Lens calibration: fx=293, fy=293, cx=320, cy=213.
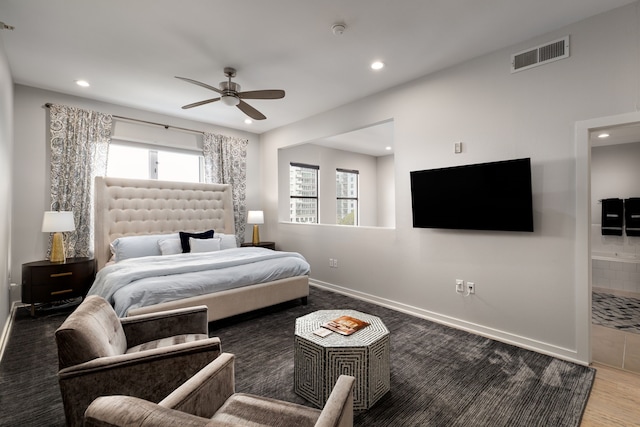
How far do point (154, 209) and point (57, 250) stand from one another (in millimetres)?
1309

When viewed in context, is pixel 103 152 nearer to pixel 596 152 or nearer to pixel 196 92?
pixel 196 92

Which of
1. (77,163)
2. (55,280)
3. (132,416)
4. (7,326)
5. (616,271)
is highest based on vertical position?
(77,163)

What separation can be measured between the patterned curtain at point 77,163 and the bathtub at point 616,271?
7.66m

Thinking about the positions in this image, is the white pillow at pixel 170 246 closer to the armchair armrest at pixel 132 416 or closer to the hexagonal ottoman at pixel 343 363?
the hexagonal ottoman at pixel 343 363

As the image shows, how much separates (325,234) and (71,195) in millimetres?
3692

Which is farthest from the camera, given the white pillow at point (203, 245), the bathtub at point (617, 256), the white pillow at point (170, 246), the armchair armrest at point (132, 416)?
the bathtub at point (617, 256)

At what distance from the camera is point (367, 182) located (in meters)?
8.41

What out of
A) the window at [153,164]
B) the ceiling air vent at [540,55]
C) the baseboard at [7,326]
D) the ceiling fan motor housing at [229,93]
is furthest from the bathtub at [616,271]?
the baseboard at [7,326]

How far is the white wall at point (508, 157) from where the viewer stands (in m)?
2.47

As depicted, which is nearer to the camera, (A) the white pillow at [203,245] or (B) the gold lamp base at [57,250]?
(B) the gold lamp base at [57,250]

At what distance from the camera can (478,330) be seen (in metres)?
3.12

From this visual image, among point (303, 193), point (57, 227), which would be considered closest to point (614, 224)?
point (303, 193)

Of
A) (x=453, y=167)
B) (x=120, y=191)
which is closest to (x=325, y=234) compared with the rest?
(x=453, y=167)

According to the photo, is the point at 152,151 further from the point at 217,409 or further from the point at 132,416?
the point at 132,416
